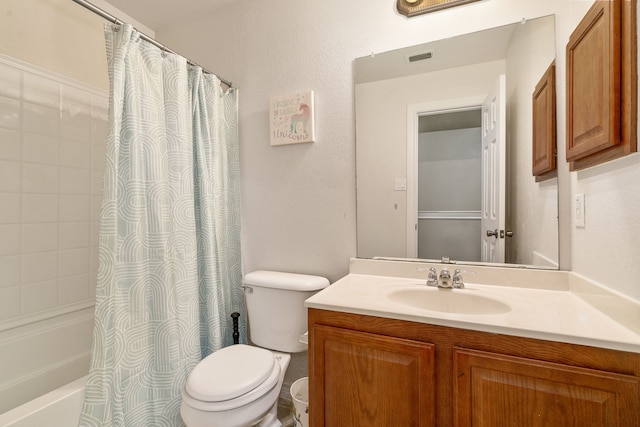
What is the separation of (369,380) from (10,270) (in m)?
1.71

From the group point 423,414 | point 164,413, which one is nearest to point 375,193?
point 423,414

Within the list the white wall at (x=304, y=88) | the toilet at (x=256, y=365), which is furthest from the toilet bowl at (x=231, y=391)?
the white wall at (x=304, y=88)

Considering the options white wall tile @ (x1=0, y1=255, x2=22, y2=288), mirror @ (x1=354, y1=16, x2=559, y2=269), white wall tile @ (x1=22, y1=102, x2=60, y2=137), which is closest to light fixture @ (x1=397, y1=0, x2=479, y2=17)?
mirror @ (x1=354, y1=16, x2=559, y2=269)

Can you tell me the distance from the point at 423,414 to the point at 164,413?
112cm

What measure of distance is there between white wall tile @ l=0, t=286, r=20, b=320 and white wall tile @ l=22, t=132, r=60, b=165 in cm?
63

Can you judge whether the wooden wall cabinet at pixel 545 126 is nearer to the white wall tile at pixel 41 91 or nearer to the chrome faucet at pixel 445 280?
the chrome faucet at pixel 445 280

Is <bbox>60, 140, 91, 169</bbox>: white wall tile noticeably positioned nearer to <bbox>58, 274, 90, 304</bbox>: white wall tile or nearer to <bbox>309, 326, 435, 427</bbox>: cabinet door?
<bbox>58, 274, 90, 304</bbox>: white wall tile

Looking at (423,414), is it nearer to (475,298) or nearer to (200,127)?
(475,298)

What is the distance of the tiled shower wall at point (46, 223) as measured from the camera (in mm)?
1387

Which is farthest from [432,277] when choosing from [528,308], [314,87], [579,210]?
[314,87]

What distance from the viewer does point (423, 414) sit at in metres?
0.94

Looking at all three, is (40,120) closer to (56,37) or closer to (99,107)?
(99,107)

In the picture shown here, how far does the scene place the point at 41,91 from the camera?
1.51 meters

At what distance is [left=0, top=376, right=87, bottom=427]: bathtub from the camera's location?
0.97 metres
